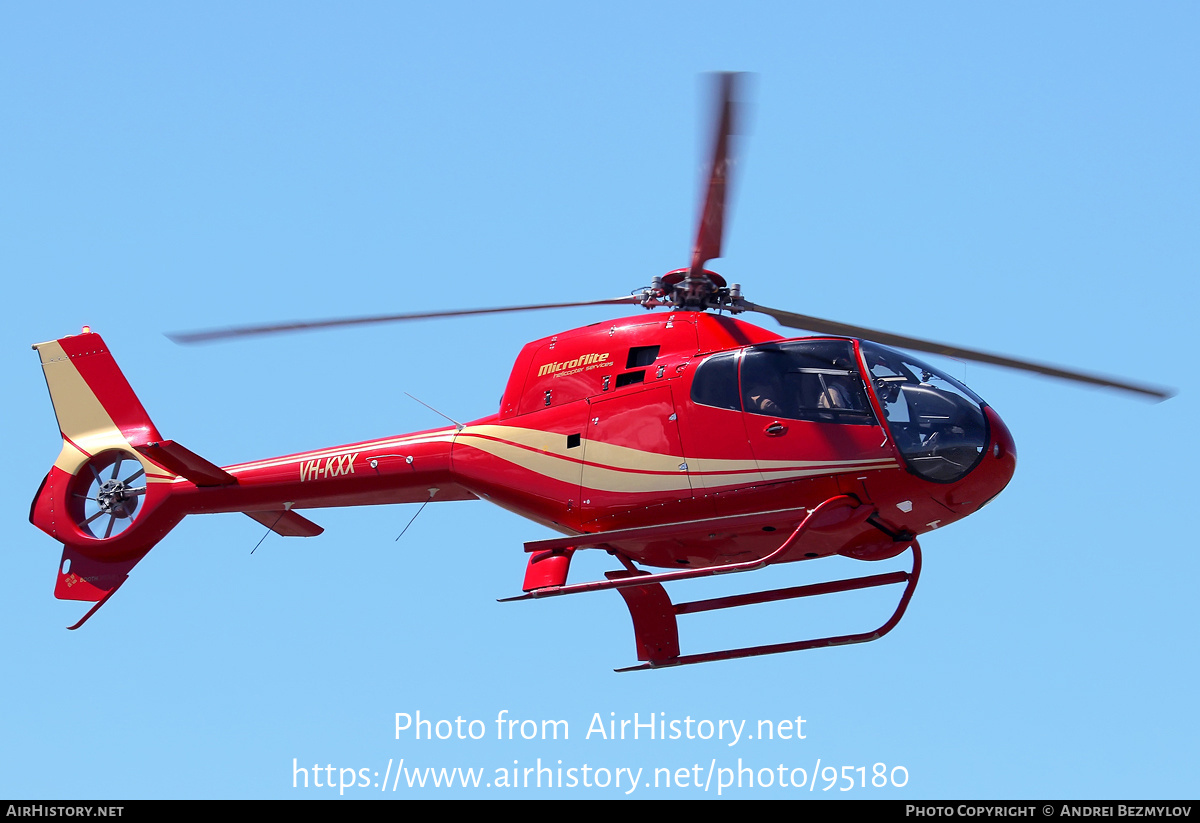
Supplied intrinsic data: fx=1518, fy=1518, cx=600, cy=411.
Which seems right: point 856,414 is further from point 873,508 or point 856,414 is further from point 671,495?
point 671,495

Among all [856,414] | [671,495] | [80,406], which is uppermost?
[856,414]

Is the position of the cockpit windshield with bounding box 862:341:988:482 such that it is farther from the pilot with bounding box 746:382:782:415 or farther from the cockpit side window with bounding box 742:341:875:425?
the pilot with bounding box 746:382:782:415

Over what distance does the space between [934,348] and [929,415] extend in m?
1.26

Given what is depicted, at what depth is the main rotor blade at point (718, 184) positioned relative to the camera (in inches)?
541

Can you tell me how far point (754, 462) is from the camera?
1636 cm

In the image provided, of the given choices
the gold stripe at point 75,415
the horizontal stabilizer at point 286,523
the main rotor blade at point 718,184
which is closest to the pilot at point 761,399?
the main rotor blade at point 718,184

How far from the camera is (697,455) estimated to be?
16.7 meters

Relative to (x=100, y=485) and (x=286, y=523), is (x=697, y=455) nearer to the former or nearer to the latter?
(x=286, y=523)

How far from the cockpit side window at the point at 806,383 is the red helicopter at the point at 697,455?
0.07 ft

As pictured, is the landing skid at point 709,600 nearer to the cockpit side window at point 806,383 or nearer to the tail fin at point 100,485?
the cockpit side window at point 806,383

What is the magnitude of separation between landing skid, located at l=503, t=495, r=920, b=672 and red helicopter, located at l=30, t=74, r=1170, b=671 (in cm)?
2
